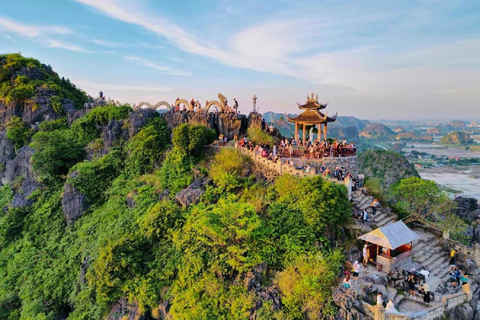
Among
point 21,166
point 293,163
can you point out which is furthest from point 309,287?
point 21,166

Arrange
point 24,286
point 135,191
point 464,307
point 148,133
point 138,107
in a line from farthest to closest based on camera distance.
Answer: point 138,107 < point 148,133 < point 135,191 < point 24,286 < point 464,307

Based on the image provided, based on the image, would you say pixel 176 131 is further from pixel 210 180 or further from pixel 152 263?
pixel 152 263

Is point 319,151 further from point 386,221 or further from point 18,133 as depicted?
point 18,133

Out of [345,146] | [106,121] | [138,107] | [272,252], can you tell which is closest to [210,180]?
[272,252]

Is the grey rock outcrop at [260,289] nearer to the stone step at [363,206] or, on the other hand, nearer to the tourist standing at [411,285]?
the tourist standing at [411,285]

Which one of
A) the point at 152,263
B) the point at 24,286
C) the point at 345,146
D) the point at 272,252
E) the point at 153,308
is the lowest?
the point at 24,286

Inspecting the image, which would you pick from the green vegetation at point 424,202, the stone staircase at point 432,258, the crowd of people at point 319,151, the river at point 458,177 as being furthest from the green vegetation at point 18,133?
the river at point 458,177

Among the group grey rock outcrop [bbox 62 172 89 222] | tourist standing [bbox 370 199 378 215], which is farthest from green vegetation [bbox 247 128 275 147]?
grey rock outcrop [bbox 62 172 89 222]
